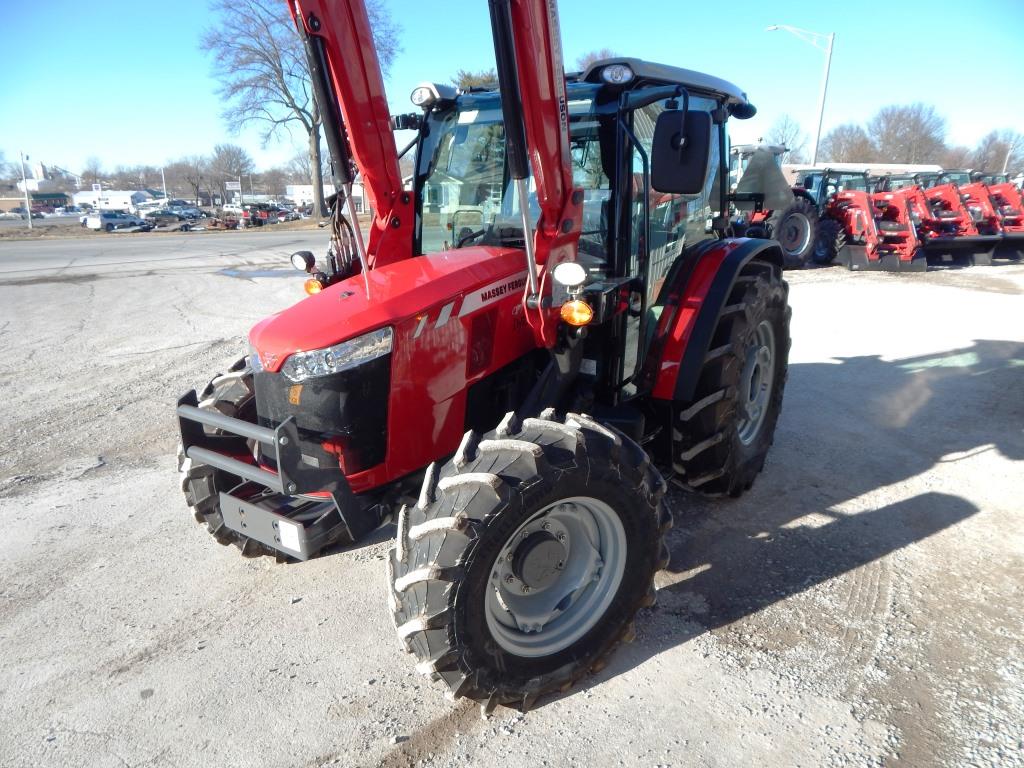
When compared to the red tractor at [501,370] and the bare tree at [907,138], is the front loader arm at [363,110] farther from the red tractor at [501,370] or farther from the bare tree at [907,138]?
the bare tree at [907,138]

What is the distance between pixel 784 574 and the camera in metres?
3.26

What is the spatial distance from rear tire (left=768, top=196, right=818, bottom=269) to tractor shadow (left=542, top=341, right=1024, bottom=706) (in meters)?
8.21

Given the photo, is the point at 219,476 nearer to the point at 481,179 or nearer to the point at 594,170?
the point at 481,179

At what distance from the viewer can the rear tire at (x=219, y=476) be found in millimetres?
3064

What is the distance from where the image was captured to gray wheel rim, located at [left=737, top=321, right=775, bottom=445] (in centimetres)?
413

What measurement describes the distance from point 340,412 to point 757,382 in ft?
9.53

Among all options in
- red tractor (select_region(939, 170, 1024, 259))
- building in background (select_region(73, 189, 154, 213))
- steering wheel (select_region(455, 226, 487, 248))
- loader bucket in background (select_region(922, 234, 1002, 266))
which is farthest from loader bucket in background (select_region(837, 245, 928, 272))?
building in background (select_region(73, 189, 154, 213))

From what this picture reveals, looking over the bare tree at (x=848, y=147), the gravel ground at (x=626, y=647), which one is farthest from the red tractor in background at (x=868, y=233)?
the bare tree at (x=848, y=147)

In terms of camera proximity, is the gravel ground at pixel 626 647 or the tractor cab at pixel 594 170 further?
the tractor cab at pixel 594 170

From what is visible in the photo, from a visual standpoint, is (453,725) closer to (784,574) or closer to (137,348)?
(784,574)

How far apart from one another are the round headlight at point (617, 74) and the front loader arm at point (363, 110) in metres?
1.04

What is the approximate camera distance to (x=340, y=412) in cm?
250

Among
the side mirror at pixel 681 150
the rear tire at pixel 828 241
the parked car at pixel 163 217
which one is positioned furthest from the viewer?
the parked car at pixel 163 217

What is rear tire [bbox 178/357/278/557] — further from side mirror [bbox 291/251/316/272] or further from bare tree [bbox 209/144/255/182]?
bare tree [bbox 209/144/255/182]
